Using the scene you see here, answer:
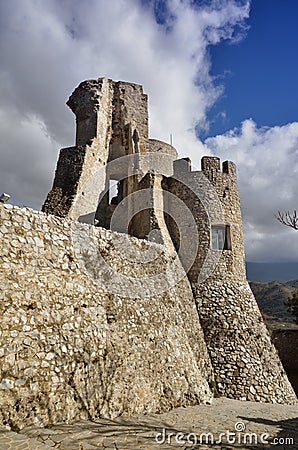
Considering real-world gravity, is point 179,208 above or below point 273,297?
below

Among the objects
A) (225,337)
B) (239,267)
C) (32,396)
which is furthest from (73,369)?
(239,267)

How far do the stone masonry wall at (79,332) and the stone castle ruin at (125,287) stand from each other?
3cm

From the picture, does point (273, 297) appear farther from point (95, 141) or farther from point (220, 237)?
point (95, 141)

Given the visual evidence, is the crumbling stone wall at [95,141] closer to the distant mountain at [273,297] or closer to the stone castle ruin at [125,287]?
the stone castle ruin at [125,287]

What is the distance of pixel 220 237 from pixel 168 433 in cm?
970

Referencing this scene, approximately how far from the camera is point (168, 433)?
640 centimetres

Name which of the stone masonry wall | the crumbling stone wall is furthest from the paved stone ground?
the crumbling stone wall

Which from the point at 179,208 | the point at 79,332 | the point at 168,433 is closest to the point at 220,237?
the point at 179,208

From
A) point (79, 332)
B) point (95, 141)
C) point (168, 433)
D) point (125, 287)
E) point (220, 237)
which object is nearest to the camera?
point (168, 433)

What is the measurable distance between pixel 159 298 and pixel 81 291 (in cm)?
341

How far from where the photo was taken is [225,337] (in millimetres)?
12852

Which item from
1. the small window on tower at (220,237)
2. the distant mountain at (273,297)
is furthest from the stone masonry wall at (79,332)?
the distant mountain at (273,297)

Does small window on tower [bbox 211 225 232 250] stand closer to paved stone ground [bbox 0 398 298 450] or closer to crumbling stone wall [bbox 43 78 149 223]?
crumbling stone wall [bbox 43 78 149 223]

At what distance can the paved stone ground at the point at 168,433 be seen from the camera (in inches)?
210
